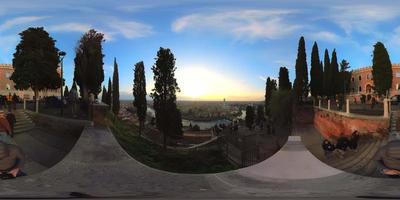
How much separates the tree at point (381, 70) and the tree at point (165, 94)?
16.5 feet

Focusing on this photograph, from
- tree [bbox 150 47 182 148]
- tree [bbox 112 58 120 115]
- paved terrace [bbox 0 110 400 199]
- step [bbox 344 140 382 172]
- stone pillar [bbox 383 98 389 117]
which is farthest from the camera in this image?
step [bbox 344 140 382 172]

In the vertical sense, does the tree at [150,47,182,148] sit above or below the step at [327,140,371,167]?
above

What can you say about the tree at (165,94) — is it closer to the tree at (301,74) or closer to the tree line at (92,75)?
the tree line at (92,75)

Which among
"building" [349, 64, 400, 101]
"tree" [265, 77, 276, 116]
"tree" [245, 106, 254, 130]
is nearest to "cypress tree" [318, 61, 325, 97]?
"building" [349, 64, 400, 101]

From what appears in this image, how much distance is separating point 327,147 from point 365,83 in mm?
1903

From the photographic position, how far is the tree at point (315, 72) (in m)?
15.8

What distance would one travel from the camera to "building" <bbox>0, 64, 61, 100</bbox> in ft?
50.9

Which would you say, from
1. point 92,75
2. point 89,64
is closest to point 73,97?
point 92,75

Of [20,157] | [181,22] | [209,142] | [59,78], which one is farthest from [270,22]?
[20,157]

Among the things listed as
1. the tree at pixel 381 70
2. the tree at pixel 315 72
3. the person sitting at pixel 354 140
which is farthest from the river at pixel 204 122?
the tree at pixel 381 70

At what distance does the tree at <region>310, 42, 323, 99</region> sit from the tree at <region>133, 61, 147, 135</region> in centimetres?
432

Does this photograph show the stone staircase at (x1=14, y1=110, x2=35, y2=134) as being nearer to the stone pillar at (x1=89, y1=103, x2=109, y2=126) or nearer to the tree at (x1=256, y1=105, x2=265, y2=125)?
the stone pillar at (x1=89, y1=103, x2=109, y2=126)

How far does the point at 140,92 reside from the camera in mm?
15117

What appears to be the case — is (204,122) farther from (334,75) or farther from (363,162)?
(363,162)
